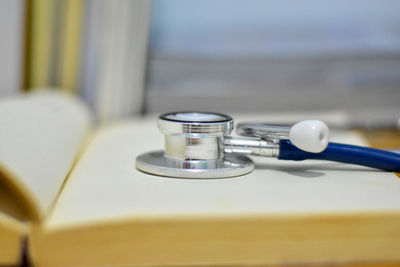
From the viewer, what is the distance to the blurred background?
4.38 ft

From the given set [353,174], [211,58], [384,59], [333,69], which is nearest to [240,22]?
[211,58]

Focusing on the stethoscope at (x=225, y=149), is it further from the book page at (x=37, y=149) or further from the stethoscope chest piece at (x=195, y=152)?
the book page at (x=37, y=149)

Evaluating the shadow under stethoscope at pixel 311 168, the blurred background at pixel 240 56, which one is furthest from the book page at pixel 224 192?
the blurred background at pixel 240 56

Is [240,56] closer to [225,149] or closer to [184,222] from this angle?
[225,149]

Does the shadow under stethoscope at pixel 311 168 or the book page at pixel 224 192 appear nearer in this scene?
the book page at pixel 224 192

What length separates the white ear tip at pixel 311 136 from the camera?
589 millimetres

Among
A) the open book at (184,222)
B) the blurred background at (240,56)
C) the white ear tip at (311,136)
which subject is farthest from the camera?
the blurred background at (240,56)

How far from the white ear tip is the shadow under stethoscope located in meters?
0.05

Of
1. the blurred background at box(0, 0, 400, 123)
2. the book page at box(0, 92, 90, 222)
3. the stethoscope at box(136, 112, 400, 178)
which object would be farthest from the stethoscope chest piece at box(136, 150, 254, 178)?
the blurred background at box(0, 0, 400, 123)

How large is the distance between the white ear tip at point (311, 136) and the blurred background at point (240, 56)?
75cm

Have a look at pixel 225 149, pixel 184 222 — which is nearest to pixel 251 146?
pixel 225 149

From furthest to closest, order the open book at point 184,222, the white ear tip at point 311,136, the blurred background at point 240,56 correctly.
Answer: the blurred background at point 240,56
the white ear tip at point 311,136
the open book at point 184,222

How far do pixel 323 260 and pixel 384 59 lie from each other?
1002 millimetres

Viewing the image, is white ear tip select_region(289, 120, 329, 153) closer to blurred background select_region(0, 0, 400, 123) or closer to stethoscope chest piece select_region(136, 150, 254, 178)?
stethoscope chest piece select_region(136, 150, 254, 178)
